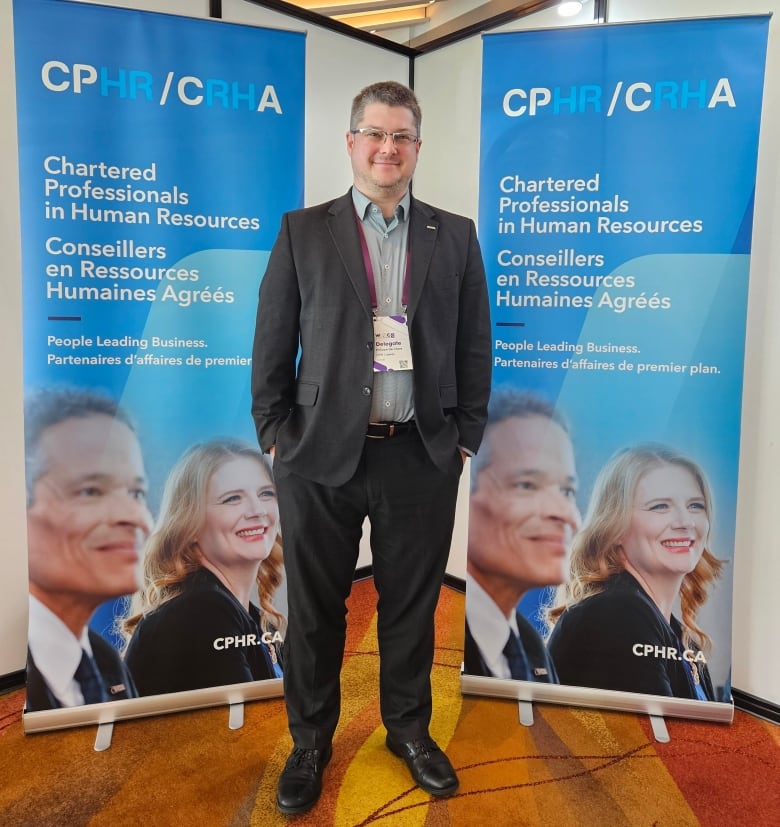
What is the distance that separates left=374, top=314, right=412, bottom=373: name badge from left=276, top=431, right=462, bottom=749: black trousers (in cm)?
20

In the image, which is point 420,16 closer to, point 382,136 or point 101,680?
point 382,136

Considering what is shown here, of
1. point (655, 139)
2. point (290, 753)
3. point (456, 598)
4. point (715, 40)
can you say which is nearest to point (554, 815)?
point (290, 753)

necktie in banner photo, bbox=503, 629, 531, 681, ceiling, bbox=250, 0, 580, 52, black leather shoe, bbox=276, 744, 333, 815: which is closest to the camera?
black leather shoe, bbox=276, 744, 333, 815

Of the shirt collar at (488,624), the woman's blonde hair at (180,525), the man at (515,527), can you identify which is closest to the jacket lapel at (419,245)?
the man at (515,527)

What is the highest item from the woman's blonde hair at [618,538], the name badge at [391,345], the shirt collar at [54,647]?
the name badge at [391,345]

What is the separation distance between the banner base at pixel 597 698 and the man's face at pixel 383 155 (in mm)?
1652

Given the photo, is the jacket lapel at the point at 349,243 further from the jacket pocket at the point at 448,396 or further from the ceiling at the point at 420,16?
the ceiling at the point at 420,16

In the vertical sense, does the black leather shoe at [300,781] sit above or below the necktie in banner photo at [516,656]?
below

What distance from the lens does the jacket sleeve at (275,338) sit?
6.08 ft

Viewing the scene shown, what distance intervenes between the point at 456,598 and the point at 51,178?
241 cm

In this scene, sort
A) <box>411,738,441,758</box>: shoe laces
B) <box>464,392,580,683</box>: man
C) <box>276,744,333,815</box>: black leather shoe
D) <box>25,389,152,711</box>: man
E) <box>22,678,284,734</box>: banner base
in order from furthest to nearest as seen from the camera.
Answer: <box>464,392,580,683</box>: man, <box>22,678,284,734</box>: banner base, <box>25,389,152,711</box>: man, <box>411,738,441,758</box>: shoe laces, <box>276,744,333,815</box>: black leather shoe

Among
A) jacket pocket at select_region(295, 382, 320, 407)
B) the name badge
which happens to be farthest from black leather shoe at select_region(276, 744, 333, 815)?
the name badge

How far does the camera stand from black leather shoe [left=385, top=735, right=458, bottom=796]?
76.5 inches

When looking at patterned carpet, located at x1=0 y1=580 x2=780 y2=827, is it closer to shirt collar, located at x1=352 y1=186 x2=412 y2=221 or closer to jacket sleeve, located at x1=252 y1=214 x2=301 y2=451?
jacket sleeve, located at x1=252 y1=214 x2=301 y2=451
